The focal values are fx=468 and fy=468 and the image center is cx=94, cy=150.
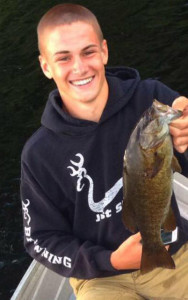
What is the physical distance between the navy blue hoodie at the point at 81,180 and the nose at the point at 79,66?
39 centimetres

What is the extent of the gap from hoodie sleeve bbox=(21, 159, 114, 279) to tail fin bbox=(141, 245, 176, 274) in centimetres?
48

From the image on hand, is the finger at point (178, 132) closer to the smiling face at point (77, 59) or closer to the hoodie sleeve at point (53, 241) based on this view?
the smiling face at point (77, 59)

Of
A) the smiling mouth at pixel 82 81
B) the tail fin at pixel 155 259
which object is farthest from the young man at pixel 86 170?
the tail fin at pixel 155 259

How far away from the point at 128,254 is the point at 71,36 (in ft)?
5.59

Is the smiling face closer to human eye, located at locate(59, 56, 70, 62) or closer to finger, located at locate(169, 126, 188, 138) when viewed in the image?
human eye, located at locate(59, 56, 70, 62)

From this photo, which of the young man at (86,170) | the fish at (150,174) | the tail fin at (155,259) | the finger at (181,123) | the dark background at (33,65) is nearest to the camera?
the fish at (150,174)

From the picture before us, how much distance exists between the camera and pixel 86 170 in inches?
149

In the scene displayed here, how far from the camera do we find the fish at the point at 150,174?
2.72 m

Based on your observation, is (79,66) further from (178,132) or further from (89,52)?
(178,132)

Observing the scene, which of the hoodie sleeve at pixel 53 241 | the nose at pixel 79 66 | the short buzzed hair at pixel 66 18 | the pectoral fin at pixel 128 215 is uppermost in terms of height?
the short buzzed hair at pixel 66 18

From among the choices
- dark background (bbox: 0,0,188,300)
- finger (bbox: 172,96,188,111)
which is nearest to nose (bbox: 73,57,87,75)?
finger (bbox: 172,96,188,111)

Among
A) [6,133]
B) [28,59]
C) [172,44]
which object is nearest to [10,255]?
[6,133]

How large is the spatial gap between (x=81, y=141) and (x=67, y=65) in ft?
2.03

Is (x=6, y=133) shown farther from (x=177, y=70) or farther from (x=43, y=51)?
(x=43, y=51)
